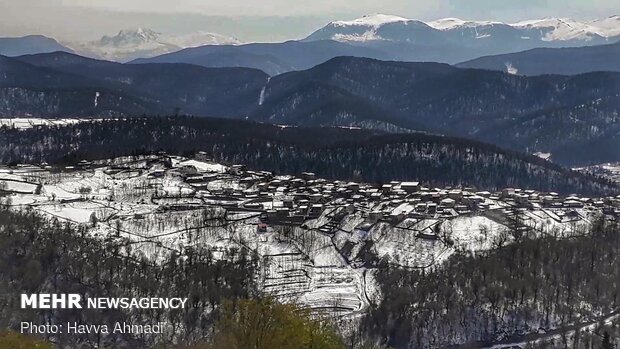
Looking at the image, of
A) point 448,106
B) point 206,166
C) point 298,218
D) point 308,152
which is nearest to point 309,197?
point 298,218

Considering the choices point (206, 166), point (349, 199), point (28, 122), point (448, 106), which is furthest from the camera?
point (448, 106)

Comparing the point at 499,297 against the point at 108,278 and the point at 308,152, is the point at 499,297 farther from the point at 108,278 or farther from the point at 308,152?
the point at 308,152

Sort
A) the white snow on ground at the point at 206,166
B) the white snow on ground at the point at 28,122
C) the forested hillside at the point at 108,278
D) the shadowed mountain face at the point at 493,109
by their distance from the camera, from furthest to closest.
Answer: the shadowed mountain face at the point at 493,109 < the white snow on ground at the point at 28,122 < the white snow on ground at the point at 206,166 < the forested hillside at the point at 108,278

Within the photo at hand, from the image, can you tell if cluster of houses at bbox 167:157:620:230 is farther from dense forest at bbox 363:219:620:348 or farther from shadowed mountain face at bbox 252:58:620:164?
shadowed mountain face at bbox 252:58:620:164

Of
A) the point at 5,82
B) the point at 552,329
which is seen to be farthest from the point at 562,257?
the point at 5,82

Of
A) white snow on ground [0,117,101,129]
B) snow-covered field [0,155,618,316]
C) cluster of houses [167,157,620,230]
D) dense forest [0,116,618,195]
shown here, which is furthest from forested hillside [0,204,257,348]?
white snow on ground [0,117,101,129]

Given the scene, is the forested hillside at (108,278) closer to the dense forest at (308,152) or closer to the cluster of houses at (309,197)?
the cluster of houses at (309,197)

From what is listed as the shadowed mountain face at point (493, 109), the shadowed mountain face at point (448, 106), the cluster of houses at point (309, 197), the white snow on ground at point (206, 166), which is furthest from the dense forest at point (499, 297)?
the shadowed mountain face at point (493, 109)

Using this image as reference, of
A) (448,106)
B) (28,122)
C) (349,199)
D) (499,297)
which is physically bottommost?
(28,122)
